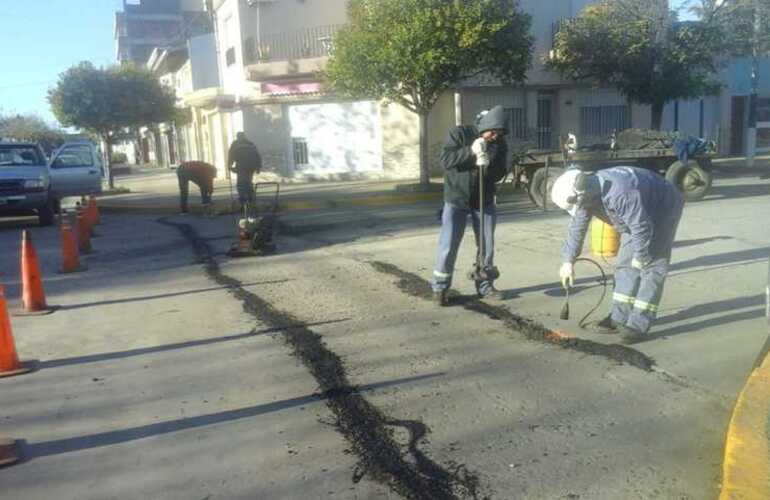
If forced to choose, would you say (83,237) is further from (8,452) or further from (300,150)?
(300,150)

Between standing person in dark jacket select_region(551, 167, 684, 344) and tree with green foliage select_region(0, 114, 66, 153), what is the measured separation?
Answer: 51.6 metres

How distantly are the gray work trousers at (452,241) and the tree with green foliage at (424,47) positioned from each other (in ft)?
33.2

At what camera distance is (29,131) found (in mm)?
60781

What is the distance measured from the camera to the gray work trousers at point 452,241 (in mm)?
6793

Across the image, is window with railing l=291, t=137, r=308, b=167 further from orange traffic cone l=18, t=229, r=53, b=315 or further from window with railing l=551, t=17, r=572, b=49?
orange traffic cone l=18, t=229, r=53, b=315

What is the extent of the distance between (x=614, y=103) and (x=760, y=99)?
8351 mm

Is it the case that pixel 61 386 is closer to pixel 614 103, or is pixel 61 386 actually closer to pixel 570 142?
pixel 570 142

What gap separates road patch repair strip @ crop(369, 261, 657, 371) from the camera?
5.07 metres

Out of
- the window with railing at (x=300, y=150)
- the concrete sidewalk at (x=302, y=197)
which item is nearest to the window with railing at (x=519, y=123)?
the concrete sidewalk at (x=302, y=197)

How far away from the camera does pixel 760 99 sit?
29.3m

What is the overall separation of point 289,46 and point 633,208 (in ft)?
67.9

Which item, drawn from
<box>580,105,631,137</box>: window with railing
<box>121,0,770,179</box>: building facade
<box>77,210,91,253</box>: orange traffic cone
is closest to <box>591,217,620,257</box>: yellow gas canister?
<box>77,210,91,253</box>: orange traffic cone

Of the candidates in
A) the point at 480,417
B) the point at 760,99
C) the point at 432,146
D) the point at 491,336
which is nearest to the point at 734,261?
the point at 491,336

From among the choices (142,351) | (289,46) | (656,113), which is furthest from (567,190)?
(289,46)
